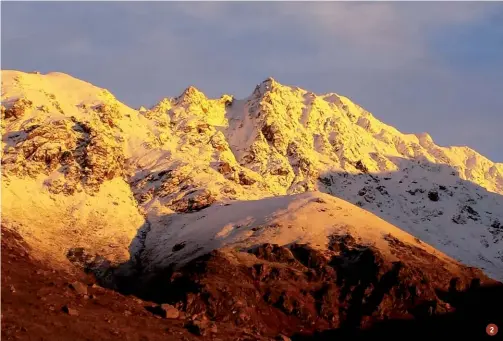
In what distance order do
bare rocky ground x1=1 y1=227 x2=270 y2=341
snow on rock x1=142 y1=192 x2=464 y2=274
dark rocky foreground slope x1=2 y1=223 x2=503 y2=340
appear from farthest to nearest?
1. snow on rock x1=142 y1=192 x2=464 y2=274
2. dark rocky foreground slope x1=2 y1=223 x2=503 y2=340
3. bare rocky ground x1=1 y1=227 x2=270 y2=341

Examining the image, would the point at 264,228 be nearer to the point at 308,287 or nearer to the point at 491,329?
the point at 308,287

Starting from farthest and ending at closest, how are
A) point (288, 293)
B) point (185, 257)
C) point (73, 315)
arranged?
1. point (185, 257)
2. point (288, 293)
3. point (73, 315)

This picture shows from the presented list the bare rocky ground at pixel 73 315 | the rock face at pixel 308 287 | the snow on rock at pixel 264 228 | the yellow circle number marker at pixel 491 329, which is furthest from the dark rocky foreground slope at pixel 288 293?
the snow on rock at pixel 264 228

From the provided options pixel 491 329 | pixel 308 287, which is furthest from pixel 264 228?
pixel 491 329

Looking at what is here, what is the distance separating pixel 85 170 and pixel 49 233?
27.5 meters

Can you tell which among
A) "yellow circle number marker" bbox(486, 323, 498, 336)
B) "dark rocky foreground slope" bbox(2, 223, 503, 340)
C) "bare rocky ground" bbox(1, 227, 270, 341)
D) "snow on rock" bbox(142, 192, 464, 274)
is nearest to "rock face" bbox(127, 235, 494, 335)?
"dark rocky foreground slope" bbox(2, 223, 503, 340)

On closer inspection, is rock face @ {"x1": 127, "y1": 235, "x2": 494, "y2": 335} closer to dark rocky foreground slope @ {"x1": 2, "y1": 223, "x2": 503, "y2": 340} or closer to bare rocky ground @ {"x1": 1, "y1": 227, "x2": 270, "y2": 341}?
dark rocky foreground slope @ {"x1": 2, "y1": 223, "x2": 503, "y2": 340}

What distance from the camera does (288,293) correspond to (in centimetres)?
13500

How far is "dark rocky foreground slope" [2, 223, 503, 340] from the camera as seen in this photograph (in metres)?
111

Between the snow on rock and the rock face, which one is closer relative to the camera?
the rock face

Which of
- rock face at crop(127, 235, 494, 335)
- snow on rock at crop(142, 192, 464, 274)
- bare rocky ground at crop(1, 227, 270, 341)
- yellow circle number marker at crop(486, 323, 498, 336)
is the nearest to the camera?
bare rocky ground at crop(1, 227, 270, 341)

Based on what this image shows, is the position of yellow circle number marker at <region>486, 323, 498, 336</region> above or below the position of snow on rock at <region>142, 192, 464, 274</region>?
below

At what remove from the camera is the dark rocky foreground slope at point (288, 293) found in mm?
110625

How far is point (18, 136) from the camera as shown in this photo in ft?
602
